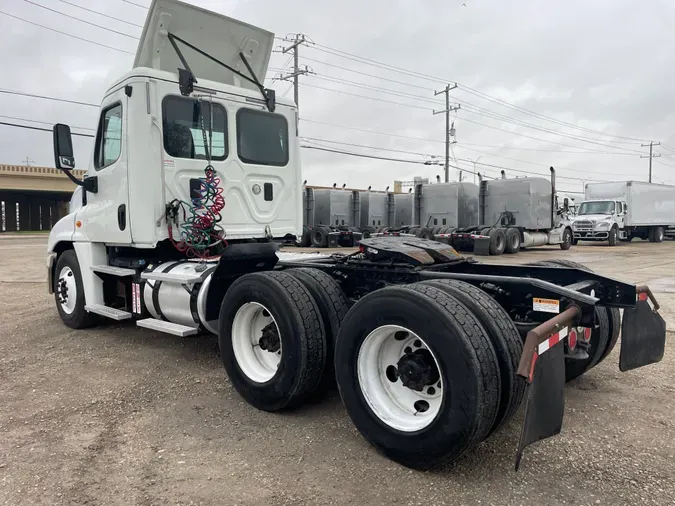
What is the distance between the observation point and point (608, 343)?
4.30 m

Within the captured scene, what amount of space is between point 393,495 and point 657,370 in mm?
→ 3444

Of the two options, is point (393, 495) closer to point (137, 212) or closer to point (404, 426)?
point (404, 426)

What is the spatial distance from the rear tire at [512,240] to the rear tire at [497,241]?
38 centimetres

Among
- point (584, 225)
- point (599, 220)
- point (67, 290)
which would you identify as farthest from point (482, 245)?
point (67, 290)

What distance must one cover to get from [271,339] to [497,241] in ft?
55.9

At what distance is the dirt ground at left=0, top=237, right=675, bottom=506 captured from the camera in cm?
280

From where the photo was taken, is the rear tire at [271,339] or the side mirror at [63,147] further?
the side mirror at [63,147]

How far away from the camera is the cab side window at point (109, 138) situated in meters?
5.50

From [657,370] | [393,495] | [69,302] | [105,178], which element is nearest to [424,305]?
[393,495]

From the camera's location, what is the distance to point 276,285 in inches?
151

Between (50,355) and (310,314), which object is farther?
(50,355)

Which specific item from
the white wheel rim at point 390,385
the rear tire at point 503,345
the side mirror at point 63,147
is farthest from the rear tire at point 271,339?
the side mirror at point 63,147

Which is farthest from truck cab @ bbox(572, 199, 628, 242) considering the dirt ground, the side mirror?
the side mirror

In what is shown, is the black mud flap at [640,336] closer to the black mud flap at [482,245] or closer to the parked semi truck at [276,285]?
the parked semi truck at [276,285]
